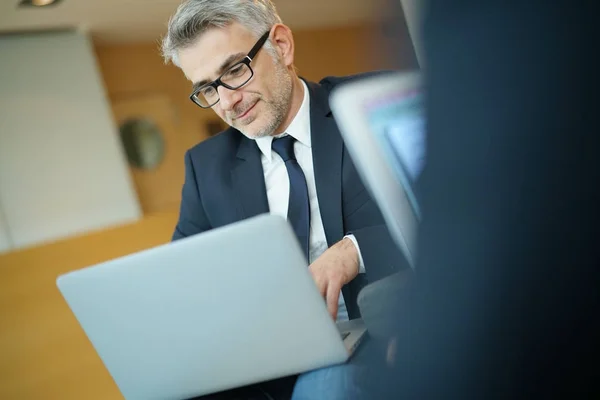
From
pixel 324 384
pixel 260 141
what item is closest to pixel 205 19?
pixel 260 141

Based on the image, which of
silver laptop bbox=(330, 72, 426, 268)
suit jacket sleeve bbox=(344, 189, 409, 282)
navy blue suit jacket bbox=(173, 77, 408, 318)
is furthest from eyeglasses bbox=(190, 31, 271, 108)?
silver laptop bbox=(330, 72, 426, 268)

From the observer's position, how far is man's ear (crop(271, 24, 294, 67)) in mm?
1636

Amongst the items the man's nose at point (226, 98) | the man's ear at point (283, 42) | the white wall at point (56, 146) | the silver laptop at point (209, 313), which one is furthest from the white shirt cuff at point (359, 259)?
the white wall at point (56, 146)

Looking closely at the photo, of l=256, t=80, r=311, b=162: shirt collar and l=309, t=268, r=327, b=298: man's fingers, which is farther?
l=256, t=80, r=311, b=162: shirt collar

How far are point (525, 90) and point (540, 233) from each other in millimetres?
73

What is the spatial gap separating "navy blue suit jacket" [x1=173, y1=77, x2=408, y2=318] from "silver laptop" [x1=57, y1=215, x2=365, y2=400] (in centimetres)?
49

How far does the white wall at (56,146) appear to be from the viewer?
513cm

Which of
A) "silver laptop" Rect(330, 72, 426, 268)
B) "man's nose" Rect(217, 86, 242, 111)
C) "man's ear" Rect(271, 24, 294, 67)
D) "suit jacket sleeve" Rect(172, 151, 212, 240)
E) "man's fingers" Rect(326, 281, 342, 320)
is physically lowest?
"man's fingers" Rect(326, 281, 342, 320)

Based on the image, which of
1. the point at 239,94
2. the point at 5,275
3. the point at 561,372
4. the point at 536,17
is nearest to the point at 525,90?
the point at 536,17

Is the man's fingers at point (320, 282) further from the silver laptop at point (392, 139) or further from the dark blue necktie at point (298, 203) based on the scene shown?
the silver laptop at point (392, 139)

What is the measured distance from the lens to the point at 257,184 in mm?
1569

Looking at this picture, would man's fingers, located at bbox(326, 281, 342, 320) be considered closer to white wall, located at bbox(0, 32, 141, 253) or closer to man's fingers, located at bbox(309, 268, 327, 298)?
man's fingers, located at bbox(309, 268, 327, 298)

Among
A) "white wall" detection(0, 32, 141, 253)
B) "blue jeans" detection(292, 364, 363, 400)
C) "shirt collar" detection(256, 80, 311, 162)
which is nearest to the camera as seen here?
"blue jeans" detection(292, 364, 363, 400)

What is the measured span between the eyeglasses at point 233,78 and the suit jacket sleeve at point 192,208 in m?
0.16
